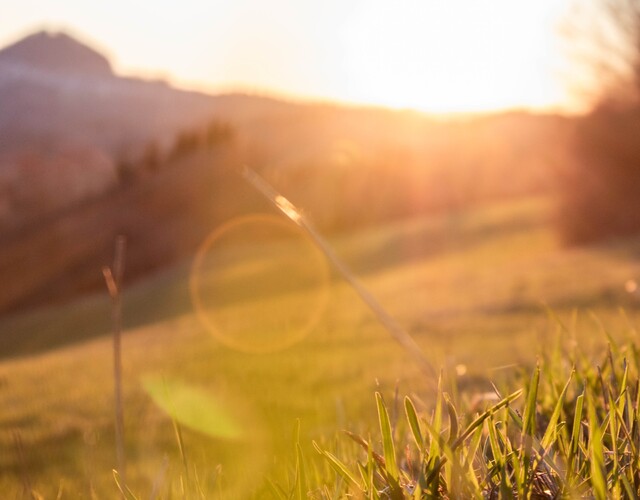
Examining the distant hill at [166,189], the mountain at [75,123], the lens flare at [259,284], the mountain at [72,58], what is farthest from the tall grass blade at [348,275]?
the mountain at [72,58]

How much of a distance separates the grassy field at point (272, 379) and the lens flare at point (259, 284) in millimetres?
208

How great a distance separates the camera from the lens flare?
21.1ft

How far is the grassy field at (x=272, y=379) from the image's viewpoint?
1.74 metres

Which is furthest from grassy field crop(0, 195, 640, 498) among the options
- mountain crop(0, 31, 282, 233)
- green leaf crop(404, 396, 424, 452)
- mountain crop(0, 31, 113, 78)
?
mountain crop(0, 31, 113, 78)

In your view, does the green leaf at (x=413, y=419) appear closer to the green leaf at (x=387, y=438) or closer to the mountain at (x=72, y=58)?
the green leaf at (x=387, y=438)

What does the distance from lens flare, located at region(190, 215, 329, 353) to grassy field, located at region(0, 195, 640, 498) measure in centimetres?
21

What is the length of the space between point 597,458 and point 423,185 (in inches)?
1201

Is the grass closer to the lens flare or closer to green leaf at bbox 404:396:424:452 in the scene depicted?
green leaf at bbox 404:396:424:452

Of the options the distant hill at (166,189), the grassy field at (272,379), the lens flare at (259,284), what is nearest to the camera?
the grassy field at (272,379)

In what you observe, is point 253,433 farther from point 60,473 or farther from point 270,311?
point 270,311

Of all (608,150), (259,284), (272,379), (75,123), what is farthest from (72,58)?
(272,379)

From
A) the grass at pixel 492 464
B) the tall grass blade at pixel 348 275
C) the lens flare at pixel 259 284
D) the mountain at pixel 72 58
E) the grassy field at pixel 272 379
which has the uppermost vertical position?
the mountain at pixel 72 58

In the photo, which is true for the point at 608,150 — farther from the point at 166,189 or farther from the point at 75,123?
the point at 75,123

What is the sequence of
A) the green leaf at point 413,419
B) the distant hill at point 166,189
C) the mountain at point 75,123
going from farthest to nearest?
the mountain at point 75,123 < the distant hill at point 166,189 < the green leaf at point 413,419
